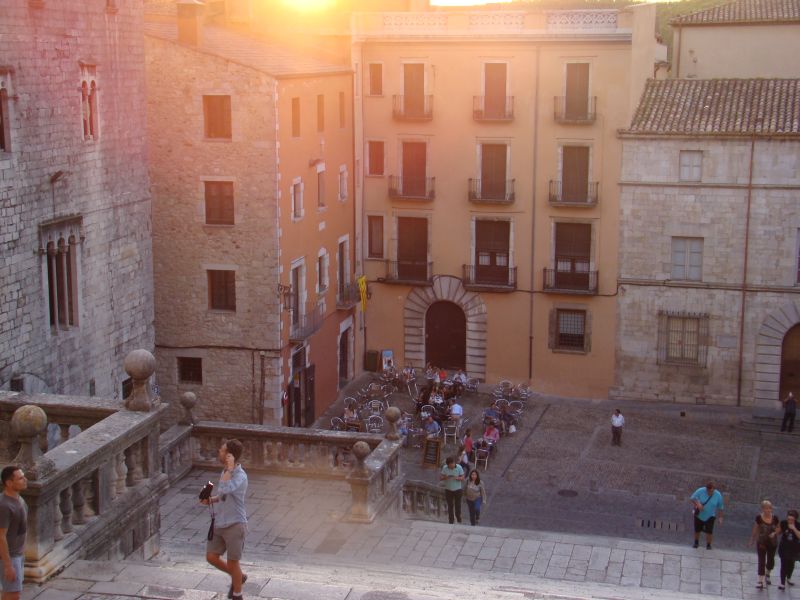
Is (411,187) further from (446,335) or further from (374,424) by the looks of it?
(374,424)

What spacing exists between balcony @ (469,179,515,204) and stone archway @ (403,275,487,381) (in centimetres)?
301

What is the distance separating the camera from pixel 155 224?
A: 34.8 meters

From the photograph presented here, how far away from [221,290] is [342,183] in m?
7.74

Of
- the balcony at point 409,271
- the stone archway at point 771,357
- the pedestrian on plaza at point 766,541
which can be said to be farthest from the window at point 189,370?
the pedestrian on plaza at point 766,541

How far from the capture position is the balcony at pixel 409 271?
139ft

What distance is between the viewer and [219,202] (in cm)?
3462

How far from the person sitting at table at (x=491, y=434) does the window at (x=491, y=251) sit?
26.8ft

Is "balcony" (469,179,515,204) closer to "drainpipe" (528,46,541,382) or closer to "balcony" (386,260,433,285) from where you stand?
"drainpipe" (528,46,541,382)

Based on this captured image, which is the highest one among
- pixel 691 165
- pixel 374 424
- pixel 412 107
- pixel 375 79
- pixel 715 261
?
pixel 375 79

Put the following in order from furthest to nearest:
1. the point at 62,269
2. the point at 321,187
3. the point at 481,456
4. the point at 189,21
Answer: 1. the point at 321,187
2. the point at 189,21
3. the point at 481,456
4. the point at 62,269

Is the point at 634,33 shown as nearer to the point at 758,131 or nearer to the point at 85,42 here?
the point at 758,131

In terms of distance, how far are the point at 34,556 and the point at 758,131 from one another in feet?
103

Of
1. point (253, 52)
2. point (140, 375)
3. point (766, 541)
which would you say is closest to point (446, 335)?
point (253, 52)

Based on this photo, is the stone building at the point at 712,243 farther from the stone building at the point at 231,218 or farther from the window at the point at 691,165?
the stone building at the point at 231,218
